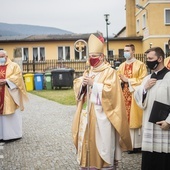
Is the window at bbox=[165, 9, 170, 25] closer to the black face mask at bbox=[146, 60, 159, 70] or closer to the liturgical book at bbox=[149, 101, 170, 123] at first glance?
the black face mask at bbox=[146, 60, 159, 70]

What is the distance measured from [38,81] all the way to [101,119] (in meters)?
20.2

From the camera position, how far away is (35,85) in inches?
995

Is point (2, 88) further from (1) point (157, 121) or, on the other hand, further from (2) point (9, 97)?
(1) point (157, 121)

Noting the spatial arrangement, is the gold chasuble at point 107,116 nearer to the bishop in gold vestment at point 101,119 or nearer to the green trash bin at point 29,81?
the bishop in gold vestment at point 101,119

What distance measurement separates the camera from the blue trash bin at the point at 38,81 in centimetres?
2474

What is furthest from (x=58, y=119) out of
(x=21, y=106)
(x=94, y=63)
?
(x=94, y=63)

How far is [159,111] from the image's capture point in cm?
477

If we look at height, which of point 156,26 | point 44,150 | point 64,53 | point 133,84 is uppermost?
point 156,26

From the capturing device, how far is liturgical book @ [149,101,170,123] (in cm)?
476

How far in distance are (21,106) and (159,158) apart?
4.82m

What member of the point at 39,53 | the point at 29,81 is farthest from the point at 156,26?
the point at 29,81

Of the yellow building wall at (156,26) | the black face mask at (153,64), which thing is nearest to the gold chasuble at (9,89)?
the black face mask at (153,64)

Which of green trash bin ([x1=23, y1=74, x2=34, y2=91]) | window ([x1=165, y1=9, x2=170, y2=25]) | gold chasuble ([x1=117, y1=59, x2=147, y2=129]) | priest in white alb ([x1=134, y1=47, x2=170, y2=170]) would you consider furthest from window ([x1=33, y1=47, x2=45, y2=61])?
priest in white alb ([x1=134, y1=47, x2=170, y2=170])

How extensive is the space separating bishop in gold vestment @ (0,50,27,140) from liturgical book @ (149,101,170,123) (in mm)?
4717
